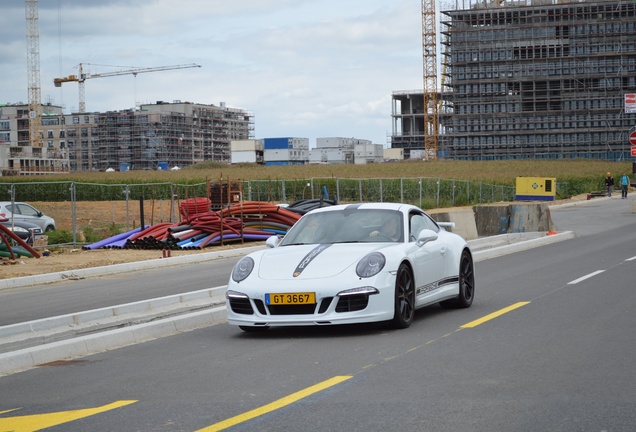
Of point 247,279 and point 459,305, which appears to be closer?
point 247,279

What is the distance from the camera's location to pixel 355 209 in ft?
38.2

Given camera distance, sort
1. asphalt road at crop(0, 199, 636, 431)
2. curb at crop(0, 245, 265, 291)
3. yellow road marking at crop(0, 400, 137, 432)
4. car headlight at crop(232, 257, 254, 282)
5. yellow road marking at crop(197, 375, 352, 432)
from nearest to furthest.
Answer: yellow road marking at crop(197, 375, 352, 432), asphalt road at crop(0, 199, 636, 431), yellow road marking at crop(0, 400, 137, 432), car headlight at crop(232, 257, 254, 282), curb at crop(0, 245, 265, 291)

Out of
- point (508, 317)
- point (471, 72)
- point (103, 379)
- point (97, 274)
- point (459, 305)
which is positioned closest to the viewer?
point (103, 379)

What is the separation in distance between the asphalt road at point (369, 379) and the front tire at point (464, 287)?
18 centimetres

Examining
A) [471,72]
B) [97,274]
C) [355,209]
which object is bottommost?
[97,274]

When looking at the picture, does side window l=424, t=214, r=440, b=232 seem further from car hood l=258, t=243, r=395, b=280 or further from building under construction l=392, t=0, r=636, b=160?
building under construction l=392, t=0, r=636, b=160

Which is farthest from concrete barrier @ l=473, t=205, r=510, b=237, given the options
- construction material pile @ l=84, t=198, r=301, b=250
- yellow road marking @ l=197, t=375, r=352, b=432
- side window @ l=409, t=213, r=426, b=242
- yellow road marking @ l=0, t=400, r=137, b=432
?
yellow road marking @ l=0, t=400, r=137, b=432

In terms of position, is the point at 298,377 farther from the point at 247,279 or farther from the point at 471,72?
the point at 471,72

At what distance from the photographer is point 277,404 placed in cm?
665

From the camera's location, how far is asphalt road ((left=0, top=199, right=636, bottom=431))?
614cm

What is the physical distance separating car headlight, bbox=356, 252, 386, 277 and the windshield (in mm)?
861

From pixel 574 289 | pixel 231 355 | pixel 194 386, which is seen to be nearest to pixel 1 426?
pixel 194 386

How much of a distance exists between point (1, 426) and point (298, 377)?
2.33 metres

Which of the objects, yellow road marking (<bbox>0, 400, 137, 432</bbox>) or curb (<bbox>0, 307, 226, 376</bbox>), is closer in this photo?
yellow road marking (<bbox>0, 400, 137, 432</bbox>)
